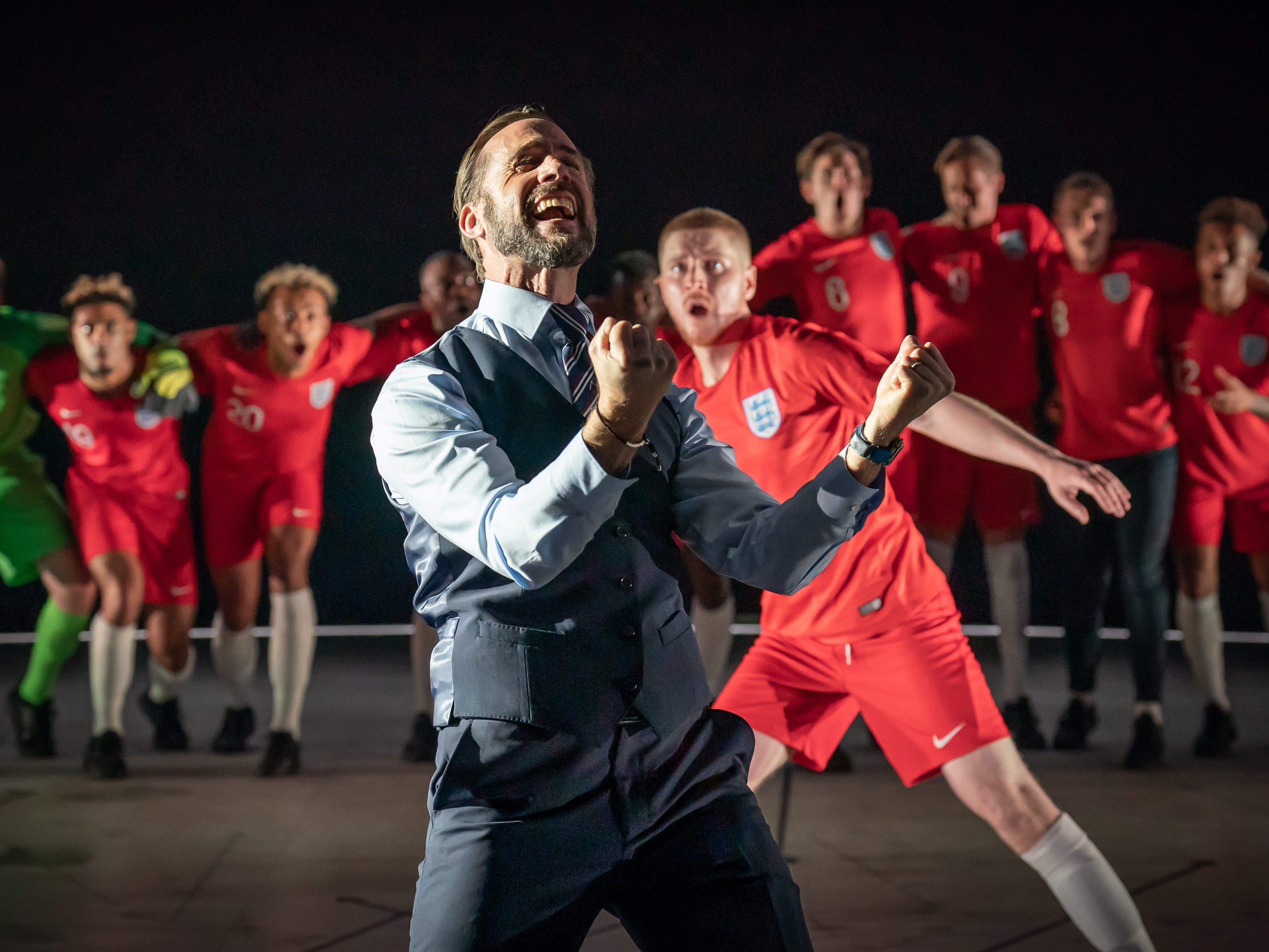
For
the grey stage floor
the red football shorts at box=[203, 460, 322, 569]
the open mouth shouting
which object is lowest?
the grey stage floor

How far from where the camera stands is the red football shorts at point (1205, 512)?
4.61 meters

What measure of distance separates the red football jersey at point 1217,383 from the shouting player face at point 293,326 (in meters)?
2.81

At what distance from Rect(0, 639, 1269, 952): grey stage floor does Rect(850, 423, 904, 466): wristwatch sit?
1.75 metres

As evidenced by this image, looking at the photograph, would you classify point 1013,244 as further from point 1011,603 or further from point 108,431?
point 108,431

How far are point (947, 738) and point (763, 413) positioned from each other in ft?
2.40

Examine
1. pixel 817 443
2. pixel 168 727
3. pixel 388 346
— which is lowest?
pixel 168 727

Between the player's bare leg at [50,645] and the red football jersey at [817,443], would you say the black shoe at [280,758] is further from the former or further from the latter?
the red football jersey at [817,443]

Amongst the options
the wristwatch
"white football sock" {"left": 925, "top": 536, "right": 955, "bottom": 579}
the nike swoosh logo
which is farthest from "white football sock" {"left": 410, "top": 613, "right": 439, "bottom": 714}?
the wristwatch

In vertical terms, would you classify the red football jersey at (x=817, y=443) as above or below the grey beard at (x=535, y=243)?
below

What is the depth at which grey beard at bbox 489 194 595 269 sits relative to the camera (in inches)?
60.7

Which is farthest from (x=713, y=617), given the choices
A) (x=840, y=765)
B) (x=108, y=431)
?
(x=108, y=431)

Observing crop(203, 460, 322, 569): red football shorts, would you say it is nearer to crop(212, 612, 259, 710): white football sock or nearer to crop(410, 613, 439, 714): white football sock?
crop(212, 612, 259, 710): white football sock

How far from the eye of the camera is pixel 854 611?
8.59 feet

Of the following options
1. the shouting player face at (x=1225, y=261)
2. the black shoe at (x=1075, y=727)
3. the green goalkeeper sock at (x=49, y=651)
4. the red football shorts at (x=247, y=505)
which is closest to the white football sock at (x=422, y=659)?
the red football shorts at (x=247, y=505)
